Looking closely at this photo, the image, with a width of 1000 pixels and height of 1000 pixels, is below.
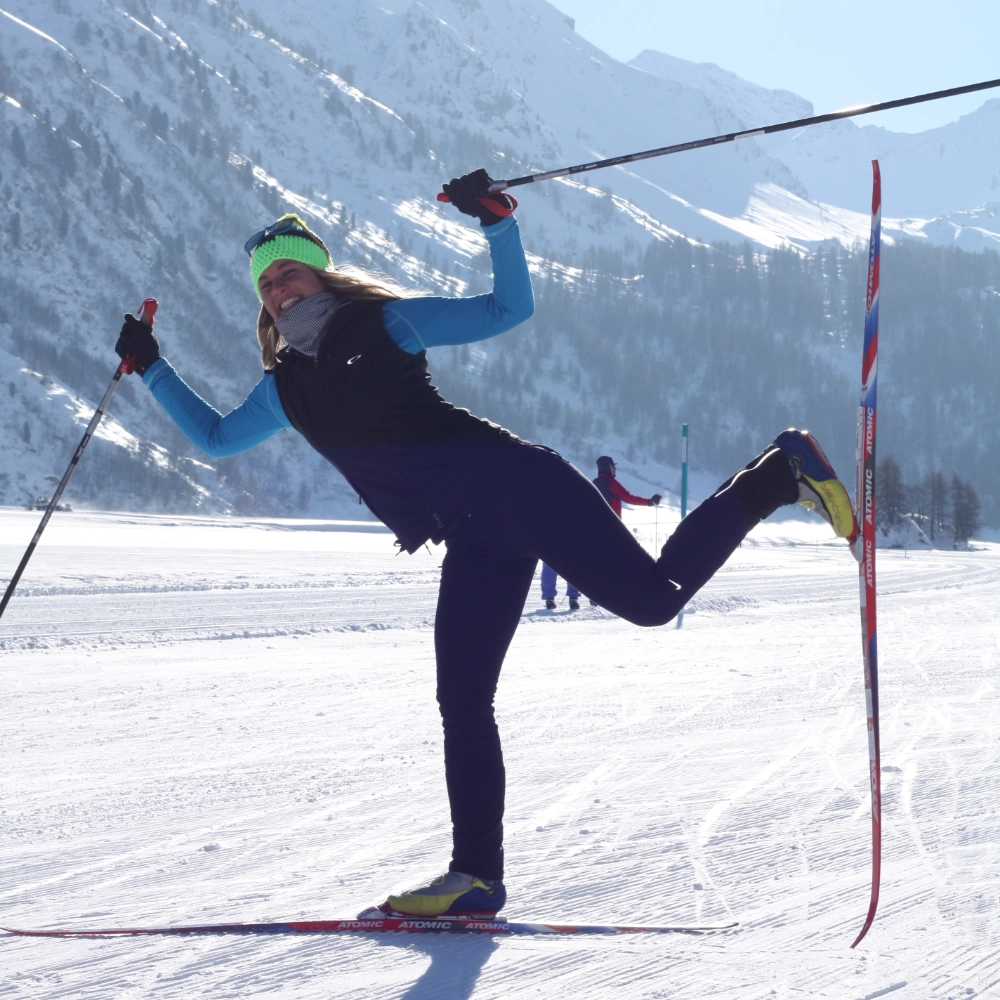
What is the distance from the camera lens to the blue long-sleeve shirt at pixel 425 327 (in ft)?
8.68

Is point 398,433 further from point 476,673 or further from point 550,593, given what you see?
point 550,593

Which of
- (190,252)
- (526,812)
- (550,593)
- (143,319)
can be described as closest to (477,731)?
(526,812)

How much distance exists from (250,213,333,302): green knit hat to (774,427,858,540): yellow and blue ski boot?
141cm

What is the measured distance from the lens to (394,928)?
257 cm

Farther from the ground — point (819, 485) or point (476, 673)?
point (819, 485)

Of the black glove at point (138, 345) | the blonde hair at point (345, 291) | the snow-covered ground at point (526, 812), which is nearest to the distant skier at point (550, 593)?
the snow-covered ground at point (526, 812)

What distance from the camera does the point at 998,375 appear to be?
14188cm

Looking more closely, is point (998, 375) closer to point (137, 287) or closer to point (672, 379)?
point (672, 379)

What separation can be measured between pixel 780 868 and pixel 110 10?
196395mm

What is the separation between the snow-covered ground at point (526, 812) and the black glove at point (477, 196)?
191cm

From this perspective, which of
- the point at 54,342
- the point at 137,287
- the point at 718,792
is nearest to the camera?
the point at 718,792

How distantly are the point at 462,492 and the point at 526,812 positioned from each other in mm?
1545

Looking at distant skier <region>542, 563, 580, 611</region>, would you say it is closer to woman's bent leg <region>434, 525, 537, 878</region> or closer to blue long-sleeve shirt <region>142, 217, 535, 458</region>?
blue long-sleeve shirt <region>142, 217, 535, 458</region>

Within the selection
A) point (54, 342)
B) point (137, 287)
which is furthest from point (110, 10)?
point (54, 342)
